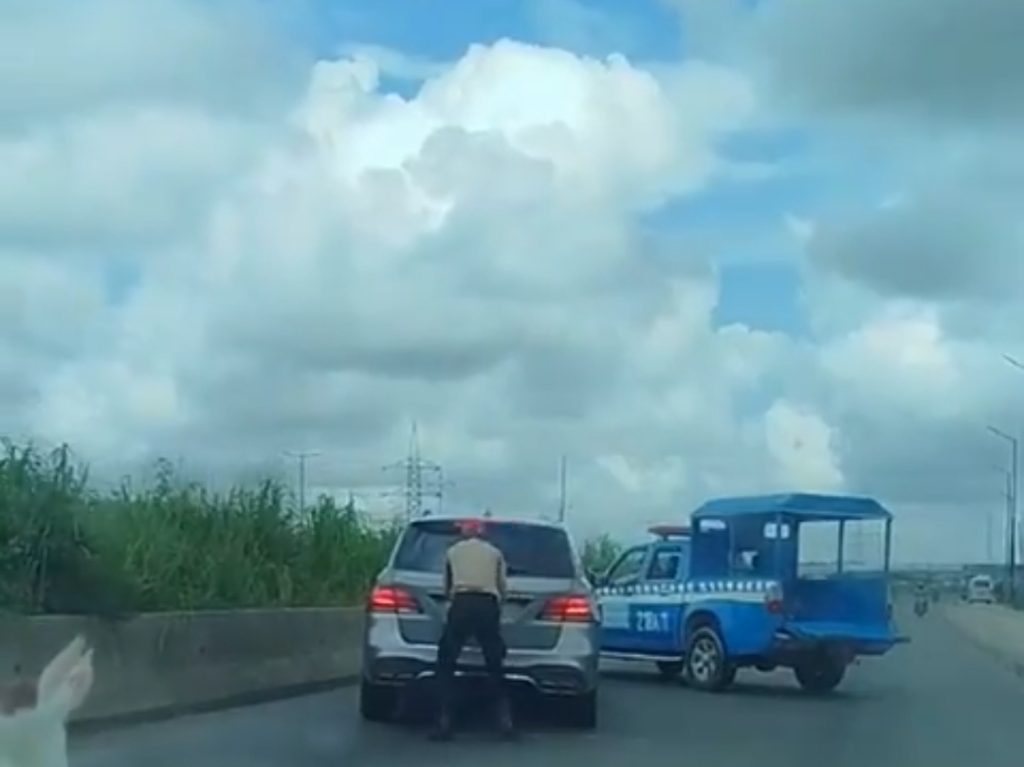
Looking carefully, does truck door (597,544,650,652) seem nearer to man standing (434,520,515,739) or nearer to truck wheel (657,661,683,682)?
truck wheel (657,661,683,682)

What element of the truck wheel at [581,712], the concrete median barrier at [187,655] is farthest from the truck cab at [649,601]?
the truck wheel at [581,712]

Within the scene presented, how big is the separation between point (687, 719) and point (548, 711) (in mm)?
1502

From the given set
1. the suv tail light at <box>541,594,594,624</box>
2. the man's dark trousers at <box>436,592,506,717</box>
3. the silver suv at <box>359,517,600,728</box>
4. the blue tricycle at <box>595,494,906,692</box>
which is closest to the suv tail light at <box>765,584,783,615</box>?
the blue tricycle at <box>595,494,906,692</box>

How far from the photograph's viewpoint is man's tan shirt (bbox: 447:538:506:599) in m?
17.5

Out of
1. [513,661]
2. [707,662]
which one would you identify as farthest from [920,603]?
[513,661]

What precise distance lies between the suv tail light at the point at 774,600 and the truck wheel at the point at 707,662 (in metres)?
0.77

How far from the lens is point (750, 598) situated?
26016mm

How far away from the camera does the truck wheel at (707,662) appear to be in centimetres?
2611

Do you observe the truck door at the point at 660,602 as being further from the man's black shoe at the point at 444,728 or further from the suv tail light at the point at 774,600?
the man's black shoe at the point at 444,728

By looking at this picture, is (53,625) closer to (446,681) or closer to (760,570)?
(446,681)

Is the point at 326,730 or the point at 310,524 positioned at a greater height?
the point at 310,524

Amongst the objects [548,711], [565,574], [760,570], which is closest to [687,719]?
[548,711]

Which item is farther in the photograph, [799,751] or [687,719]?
[687,719]

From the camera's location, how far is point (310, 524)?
27.9 metres
